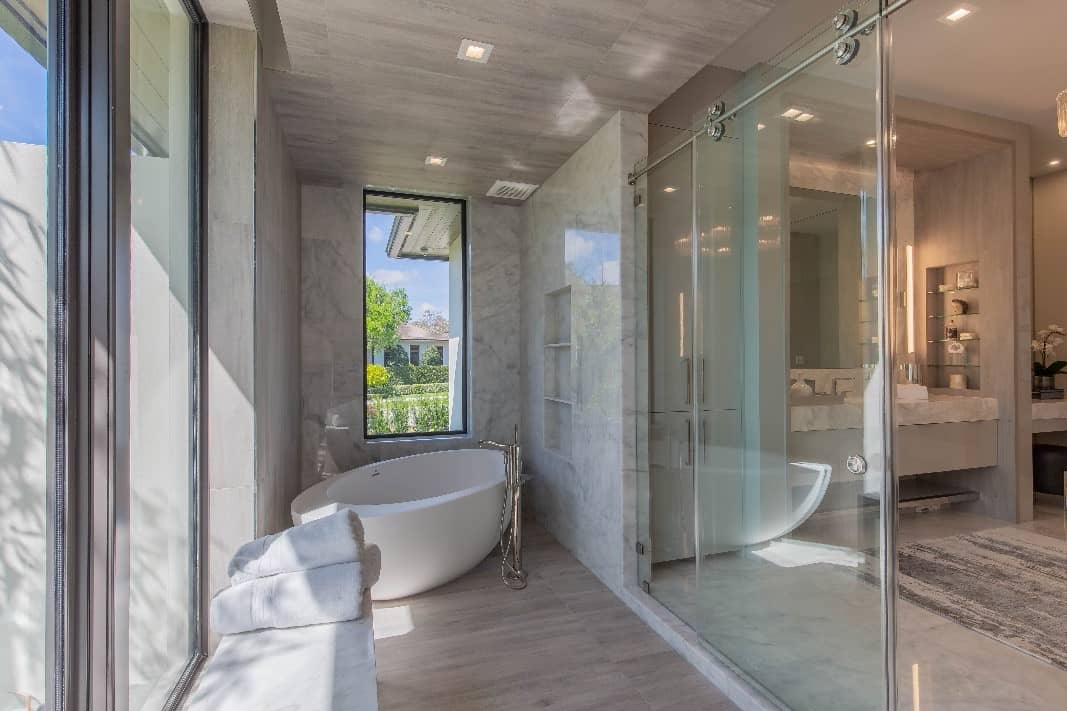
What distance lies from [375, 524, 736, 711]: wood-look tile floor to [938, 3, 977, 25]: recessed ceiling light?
348 cm

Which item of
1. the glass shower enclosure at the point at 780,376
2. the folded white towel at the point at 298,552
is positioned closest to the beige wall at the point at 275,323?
the folded white towel at the point at 298,552

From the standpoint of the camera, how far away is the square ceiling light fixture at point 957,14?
8.77 ft

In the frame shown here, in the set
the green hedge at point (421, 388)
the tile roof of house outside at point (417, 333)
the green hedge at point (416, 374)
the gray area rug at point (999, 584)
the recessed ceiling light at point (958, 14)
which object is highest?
the recessed ceiling light at point (958, 14)

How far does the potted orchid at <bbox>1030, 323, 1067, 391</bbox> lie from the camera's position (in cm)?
462

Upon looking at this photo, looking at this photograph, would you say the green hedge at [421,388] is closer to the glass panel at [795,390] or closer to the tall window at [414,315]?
the tall window at [414,315]

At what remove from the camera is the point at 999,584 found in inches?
119

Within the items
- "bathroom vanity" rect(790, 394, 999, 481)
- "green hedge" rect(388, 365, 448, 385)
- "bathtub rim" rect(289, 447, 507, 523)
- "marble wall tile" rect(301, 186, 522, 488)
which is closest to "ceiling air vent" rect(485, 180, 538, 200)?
"marble wall tile" rect(301, 186, 522, 488)

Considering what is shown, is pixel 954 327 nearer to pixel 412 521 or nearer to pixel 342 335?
pixel 412 521

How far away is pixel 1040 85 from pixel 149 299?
5258mm

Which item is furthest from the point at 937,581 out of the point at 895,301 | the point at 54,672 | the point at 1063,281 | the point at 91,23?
the point at 91,23

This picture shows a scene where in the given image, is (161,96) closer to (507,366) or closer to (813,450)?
(813,450)

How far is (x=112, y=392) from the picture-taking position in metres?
1.36

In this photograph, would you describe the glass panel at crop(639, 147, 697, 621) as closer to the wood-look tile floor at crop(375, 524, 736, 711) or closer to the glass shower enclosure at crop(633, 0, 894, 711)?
the glass shower enclosure at crop(633, 0, 894, 711)

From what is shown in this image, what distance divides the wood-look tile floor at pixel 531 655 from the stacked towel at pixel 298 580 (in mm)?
565
